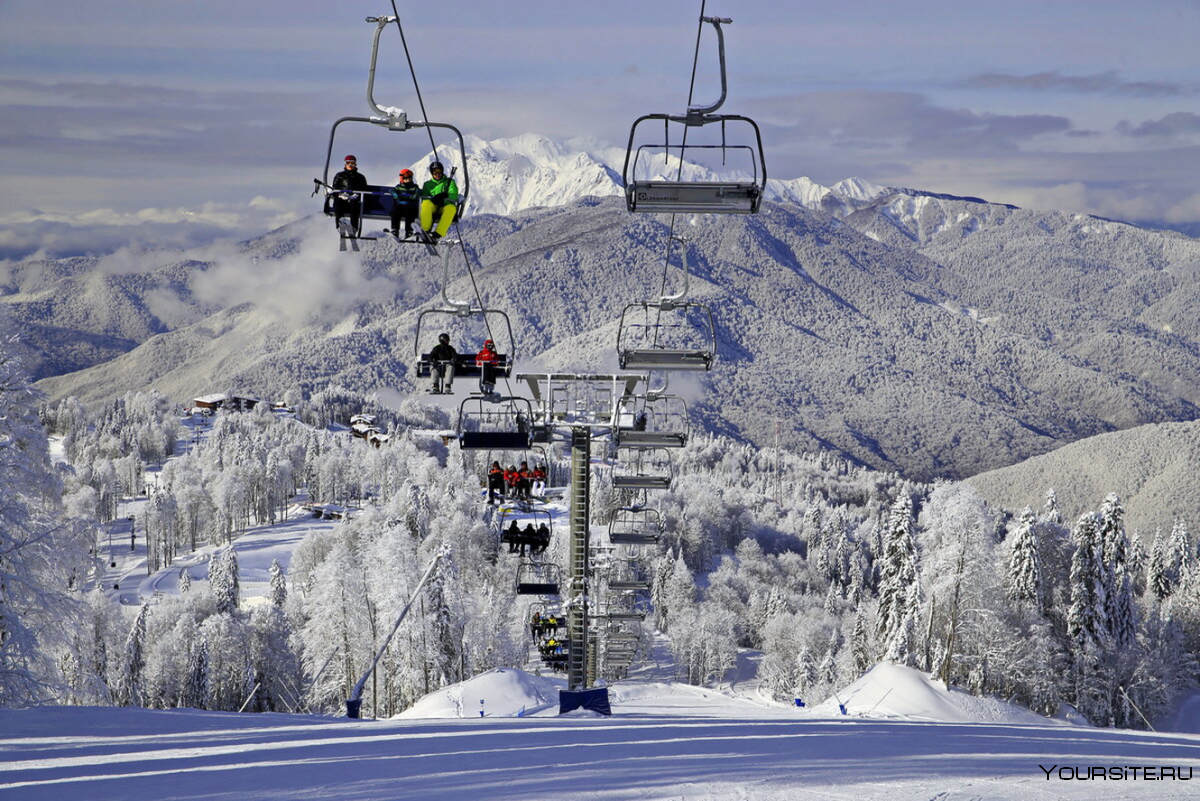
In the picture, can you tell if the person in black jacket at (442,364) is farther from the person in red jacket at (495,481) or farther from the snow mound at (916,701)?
the snow mound at (916,701)

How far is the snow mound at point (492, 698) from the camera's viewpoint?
26.2m

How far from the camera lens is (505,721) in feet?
43.1

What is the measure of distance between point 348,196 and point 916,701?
96.9 feet

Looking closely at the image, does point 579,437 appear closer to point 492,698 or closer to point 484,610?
point 492,698

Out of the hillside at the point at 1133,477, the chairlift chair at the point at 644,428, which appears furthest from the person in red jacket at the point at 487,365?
the hillside at the point at 1133,477

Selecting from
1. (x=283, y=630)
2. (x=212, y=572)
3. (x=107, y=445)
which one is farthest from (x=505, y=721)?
(x=107, y=445)

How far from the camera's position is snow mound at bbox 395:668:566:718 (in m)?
26.2

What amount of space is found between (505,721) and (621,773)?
5092 millimetres

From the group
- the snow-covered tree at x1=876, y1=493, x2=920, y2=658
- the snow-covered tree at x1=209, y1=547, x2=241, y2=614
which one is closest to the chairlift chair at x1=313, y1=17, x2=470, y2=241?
the snow-covered tree at x1=876, y1=493, x2=920, y2=658

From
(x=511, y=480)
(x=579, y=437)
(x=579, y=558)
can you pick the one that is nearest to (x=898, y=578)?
(x=579, y=558)

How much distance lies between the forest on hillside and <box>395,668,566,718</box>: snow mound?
629 centimetres

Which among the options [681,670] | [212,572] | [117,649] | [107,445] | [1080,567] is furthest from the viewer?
[107,445]

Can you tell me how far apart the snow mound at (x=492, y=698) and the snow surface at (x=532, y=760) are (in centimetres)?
1364

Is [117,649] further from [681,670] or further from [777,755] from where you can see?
[777,755]
